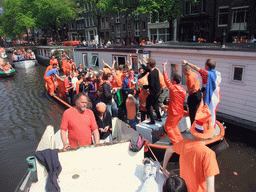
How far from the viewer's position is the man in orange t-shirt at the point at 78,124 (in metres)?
3.66

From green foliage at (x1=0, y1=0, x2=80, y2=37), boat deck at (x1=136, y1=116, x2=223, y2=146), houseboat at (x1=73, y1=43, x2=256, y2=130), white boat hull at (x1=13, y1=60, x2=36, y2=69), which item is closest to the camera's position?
boat deck at (x1=136, y1=116, x2=223, y2=146)

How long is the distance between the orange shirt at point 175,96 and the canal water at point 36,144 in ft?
4.08

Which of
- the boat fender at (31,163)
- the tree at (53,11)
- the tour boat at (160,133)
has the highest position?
the tree at (53,11)

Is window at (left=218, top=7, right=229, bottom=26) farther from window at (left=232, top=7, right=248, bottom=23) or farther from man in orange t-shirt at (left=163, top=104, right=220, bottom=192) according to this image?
man in orange t-shirt at (left=163, top=104, right=220, bottom=192)

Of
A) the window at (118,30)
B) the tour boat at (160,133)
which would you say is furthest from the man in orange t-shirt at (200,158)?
the window at (118,30)

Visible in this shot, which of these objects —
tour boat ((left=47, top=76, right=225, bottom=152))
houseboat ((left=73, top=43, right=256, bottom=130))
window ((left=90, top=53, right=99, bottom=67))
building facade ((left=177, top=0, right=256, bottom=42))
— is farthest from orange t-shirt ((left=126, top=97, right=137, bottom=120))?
building facade ((left=177, top=0, right=256, bottom=42))

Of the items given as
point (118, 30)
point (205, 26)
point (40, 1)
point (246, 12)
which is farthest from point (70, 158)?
point (40, 1)

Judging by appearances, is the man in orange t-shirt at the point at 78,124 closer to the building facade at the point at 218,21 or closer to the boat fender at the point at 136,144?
the boat fender at the point at 136,144

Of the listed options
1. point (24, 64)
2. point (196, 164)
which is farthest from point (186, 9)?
point (196, 164)

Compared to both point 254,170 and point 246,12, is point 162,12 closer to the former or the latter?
point 246,12

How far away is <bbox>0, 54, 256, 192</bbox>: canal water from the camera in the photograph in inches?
211

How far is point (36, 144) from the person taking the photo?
7.87 m

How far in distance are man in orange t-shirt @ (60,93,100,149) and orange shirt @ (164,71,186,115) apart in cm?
186

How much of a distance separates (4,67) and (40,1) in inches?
760
